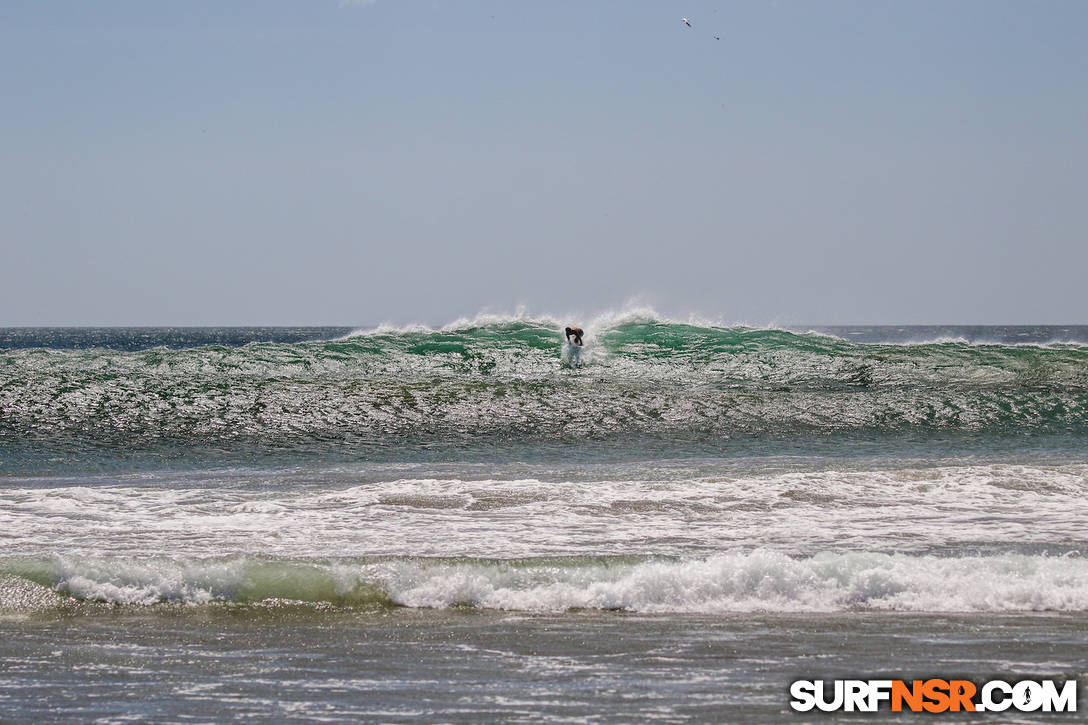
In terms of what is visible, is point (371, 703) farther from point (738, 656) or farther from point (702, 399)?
point (702, 399)

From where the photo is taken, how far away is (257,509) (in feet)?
31.3

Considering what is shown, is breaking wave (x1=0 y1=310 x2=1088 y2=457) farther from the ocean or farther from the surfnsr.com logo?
the surfnsr.com logo

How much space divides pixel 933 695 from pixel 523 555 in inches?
137

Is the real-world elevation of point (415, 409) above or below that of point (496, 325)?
below

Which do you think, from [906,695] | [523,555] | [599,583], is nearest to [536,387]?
[523,555]

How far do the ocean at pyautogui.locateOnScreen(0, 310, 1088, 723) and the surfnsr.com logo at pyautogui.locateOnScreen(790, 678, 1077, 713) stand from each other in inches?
3.6

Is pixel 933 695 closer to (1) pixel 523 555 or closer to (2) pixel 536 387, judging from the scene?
(1) pixel 523 555

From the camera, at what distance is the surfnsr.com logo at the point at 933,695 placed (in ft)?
14.9

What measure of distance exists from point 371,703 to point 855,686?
2220 mm

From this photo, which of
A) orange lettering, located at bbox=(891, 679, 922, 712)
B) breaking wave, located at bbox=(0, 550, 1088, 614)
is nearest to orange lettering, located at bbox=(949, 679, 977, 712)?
orange lettering, located at bbox=(891, 679, 922, 712)

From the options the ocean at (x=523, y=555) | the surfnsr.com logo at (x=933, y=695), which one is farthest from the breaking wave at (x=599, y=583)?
the surfnsr.com logo at (x=933, y=695)

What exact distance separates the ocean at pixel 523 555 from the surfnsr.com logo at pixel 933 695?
3.6 inches

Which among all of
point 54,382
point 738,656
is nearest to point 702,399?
point 54,382

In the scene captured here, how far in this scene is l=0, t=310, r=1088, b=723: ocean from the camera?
16.2 ft
